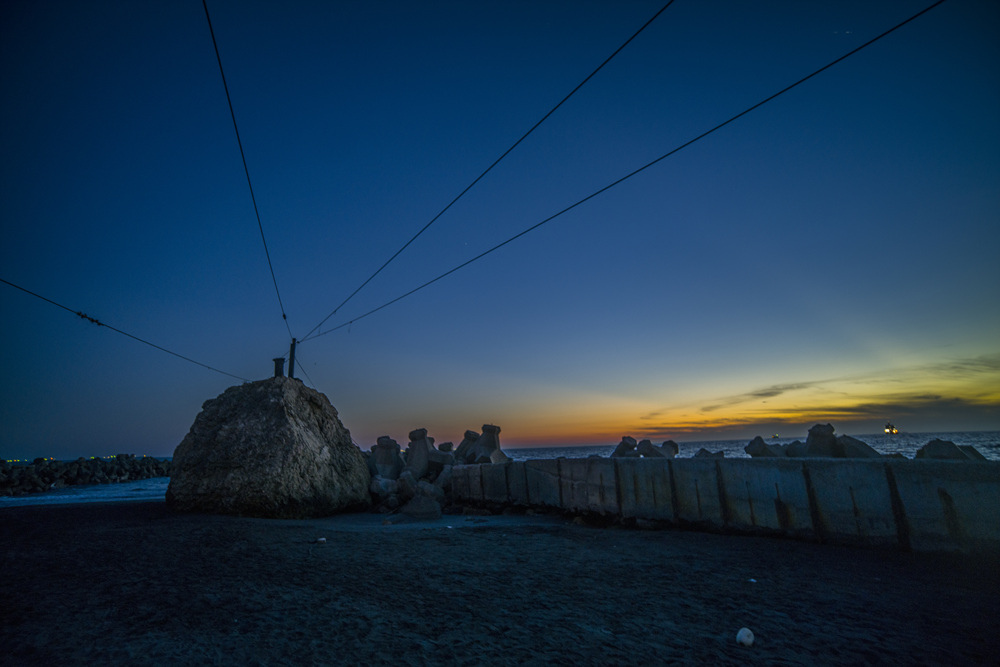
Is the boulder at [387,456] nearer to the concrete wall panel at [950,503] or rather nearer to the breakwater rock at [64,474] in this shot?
the concrete wall panel at [950,503]

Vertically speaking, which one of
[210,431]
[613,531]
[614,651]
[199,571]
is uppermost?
[210,431]

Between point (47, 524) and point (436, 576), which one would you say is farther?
point (47, 524)

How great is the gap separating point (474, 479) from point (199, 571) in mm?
6466

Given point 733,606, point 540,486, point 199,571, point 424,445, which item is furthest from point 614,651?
point 424,445

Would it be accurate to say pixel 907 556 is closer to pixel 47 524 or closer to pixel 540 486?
pixel 540 486

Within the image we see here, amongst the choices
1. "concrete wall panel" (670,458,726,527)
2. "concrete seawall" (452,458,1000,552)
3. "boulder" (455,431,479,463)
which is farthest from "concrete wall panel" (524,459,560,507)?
"boulder" (455,431,479,463)

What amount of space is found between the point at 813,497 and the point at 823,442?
16.6 ft

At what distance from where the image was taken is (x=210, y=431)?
27.6ft

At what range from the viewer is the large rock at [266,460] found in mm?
7461

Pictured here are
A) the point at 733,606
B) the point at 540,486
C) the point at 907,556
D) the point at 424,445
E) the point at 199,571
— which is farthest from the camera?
the point at 424,445

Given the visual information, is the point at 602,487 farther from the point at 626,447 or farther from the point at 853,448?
the point at 626,447

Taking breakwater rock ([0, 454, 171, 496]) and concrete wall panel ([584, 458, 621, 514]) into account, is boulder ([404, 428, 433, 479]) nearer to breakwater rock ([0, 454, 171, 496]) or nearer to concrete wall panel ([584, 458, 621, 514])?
concrete wall panel ([584, 458, 621, 514])

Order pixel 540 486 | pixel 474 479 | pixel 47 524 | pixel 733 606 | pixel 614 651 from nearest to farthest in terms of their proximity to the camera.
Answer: pixel 614 651 → pixel 733 606 → pixel 47 524 → pixel 540 486 → pixel 474 479

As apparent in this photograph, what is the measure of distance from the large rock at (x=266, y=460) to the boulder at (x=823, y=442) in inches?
392
